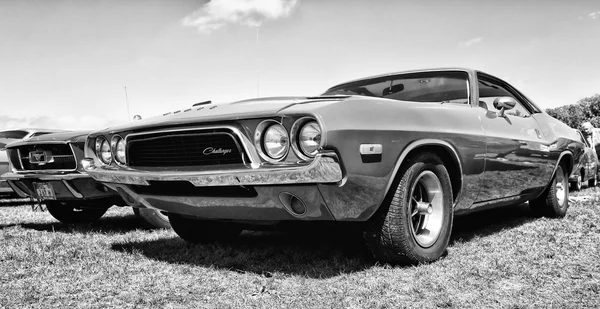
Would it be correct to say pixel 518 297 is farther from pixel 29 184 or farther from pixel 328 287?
pixel 29 184

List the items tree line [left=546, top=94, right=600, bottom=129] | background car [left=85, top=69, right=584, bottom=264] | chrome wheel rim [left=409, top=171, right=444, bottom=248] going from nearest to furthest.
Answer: background car [left=85, top=69, right=584, bottom=264]
chrome wheel rim [left=409, top=171, right=444, bottom=248]
tree line [left=546, top=94, right=600, bottom=129]

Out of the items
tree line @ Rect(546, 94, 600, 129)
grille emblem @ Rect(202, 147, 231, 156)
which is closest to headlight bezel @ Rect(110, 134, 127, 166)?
grille emblem @ Rect(202, 147, 231, 156)

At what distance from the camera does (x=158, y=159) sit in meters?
3.09

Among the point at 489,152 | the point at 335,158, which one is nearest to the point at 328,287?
the point at 335,158

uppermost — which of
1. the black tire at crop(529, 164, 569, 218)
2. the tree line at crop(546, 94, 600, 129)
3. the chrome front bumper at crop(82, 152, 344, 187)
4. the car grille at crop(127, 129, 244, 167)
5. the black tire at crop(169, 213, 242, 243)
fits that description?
the car grille at crop(127, 129, 244, 167)

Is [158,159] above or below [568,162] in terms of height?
above

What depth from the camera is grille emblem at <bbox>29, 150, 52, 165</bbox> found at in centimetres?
502

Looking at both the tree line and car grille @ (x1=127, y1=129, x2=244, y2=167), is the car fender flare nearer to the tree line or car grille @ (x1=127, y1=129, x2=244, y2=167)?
car grille @ (x1=127, y1=129, x2=244, y2=167)

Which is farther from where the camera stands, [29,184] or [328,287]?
[29,184]

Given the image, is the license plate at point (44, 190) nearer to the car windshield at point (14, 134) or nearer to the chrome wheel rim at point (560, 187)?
the car windshield at point (14, 134)

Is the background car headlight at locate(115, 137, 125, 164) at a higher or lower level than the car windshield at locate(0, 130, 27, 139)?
higher

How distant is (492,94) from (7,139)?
7743 millimetres

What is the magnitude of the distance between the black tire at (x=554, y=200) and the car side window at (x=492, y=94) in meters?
0.83

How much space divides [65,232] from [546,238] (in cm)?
435
